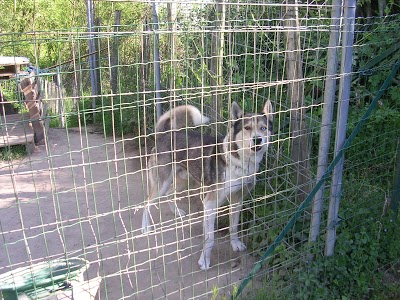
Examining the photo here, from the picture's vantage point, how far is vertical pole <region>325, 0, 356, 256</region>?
2580 mm

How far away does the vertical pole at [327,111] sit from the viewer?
2596 mm

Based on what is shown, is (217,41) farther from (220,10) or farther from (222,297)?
(222,297)

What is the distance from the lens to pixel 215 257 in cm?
352

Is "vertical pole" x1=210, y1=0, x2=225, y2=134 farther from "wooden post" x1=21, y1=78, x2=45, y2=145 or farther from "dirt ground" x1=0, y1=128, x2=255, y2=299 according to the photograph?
"wooden post" x1=21, y1=78, x2=45, y2=145

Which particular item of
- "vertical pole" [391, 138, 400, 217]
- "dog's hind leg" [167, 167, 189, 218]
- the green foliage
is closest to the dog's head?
"dog's hind leg" [167, 167, 189, 218]

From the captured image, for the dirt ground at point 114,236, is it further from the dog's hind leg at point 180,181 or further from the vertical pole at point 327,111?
the vertical pole at point 327,111

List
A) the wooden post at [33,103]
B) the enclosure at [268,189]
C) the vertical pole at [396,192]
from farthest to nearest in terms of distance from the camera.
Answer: the wooden post at [33,103]
the vertical pole at [396,192]
the enclosure at [268,189]

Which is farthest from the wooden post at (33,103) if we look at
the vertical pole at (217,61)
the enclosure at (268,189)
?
the vertical pole at (217,61)

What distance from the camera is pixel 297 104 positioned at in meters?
2.92

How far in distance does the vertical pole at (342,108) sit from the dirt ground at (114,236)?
0.66 meters

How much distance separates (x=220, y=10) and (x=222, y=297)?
2669 millimetres

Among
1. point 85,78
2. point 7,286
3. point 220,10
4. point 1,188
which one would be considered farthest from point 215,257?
point 85,78

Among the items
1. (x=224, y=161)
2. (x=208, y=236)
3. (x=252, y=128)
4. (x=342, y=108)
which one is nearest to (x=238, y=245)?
(x=208, y=236)

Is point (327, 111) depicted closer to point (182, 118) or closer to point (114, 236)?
point (182, 118)
